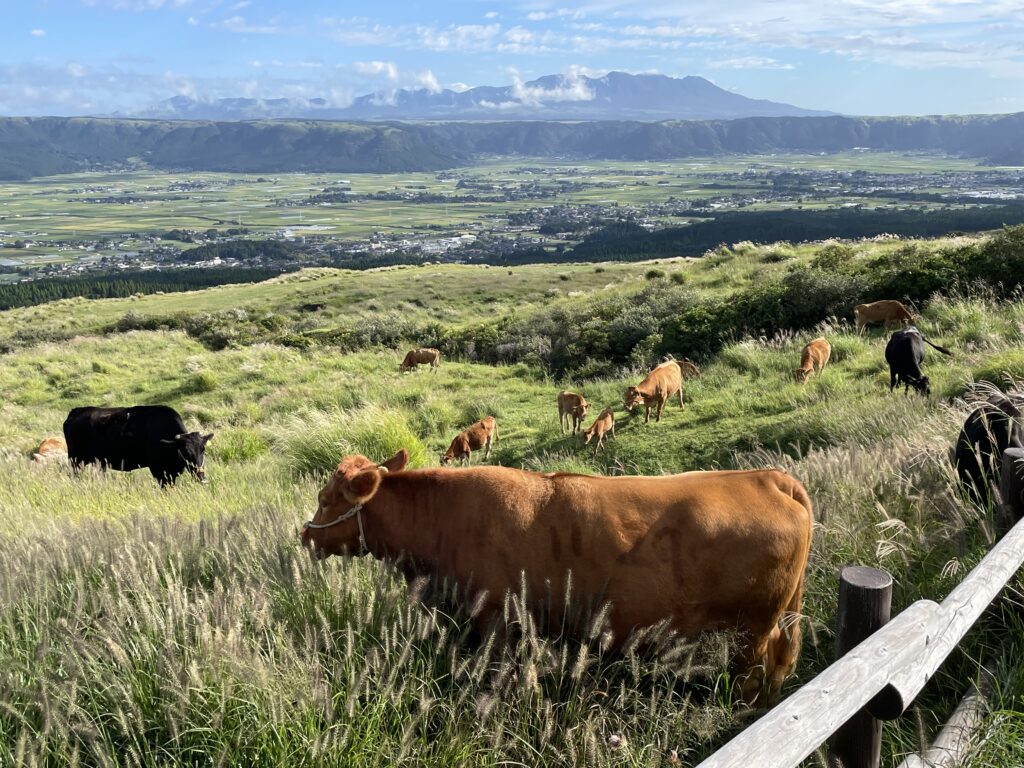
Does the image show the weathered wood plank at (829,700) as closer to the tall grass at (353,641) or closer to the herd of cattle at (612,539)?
the tall grass at (353,641)

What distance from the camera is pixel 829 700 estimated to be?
2.28m

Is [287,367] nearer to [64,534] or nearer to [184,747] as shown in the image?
[64,534]

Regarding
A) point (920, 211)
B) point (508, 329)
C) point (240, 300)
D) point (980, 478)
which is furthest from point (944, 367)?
point (920, 211)

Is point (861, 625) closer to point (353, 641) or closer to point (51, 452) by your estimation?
point (353, 641)

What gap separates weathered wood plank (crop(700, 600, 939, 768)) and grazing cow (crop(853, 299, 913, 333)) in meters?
12.6

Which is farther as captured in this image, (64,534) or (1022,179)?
(1022,179)

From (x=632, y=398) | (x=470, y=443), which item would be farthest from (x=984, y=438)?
(x=470, y=443)

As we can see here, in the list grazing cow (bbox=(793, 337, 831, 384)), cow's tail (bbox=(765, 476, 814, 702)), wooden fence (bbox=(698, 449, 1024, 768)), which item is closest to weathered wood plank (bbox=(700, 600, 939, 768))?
wooden fence (bbox=(698, 449, 1024, 768))

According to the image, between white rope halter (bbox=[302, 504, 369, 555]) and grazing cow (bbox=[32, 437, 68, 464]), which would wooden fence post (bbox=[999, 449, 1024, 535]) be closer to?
white rope halter (bbox=[302, 504, 369, 555])

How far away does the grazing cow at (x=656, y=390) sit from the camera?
1101 centimetres

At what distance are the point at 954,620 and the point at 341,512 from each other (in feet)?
10.3

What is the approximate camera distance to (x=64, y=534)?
530 centimetres

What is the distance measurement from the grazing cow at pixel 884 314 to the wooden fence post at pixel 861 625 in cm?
1248

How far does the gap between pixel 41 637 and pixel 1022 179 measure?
228125 millimetres
